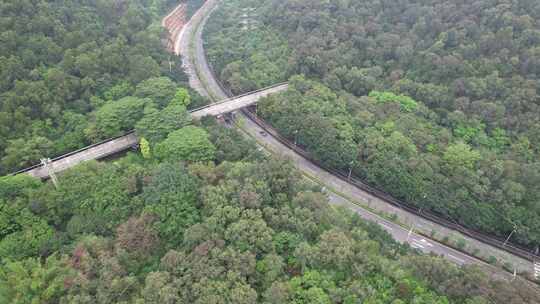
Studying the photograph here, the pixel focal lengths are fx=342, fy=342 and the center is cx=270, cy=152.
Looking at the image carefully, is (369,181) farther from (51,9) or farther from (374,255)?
(51,9)

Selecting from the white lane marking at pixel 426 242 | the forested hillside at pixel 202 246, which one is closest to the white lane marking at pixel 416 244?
the white lane marking at pixel 426 242

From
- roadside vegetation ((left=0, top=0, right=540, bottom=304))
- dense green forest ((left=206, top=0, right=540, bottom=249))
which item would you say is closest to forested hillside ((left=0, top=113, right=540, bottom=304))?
roadside vegetation ((left=0, top=0, right=540, bottom=304))

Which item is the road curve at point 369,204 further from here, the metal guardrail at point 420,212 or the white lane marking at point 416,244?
the metal guardrail at point 420,212

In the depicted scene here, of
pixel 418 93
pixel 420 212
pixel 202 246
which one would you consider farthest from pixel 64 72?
pixel 418 93

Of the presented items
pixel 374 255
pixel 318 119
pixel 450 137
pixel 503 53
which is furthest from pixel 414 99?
pixel 374 255

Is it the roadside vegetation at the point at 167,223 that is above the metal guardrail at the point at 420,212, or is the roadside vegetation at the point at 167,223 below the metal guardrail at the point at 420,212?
above

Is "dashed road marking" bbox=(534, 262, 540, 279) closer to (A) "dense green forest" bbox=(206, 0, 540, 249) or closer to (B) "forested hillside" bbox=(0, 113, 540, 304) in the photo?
(A) "dense green forest" bbox=(206, 0, 540, 249)

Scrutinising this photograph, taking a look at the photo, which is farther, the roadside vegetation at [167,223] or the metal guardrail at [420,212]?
the metal guardrail at [420,212]
